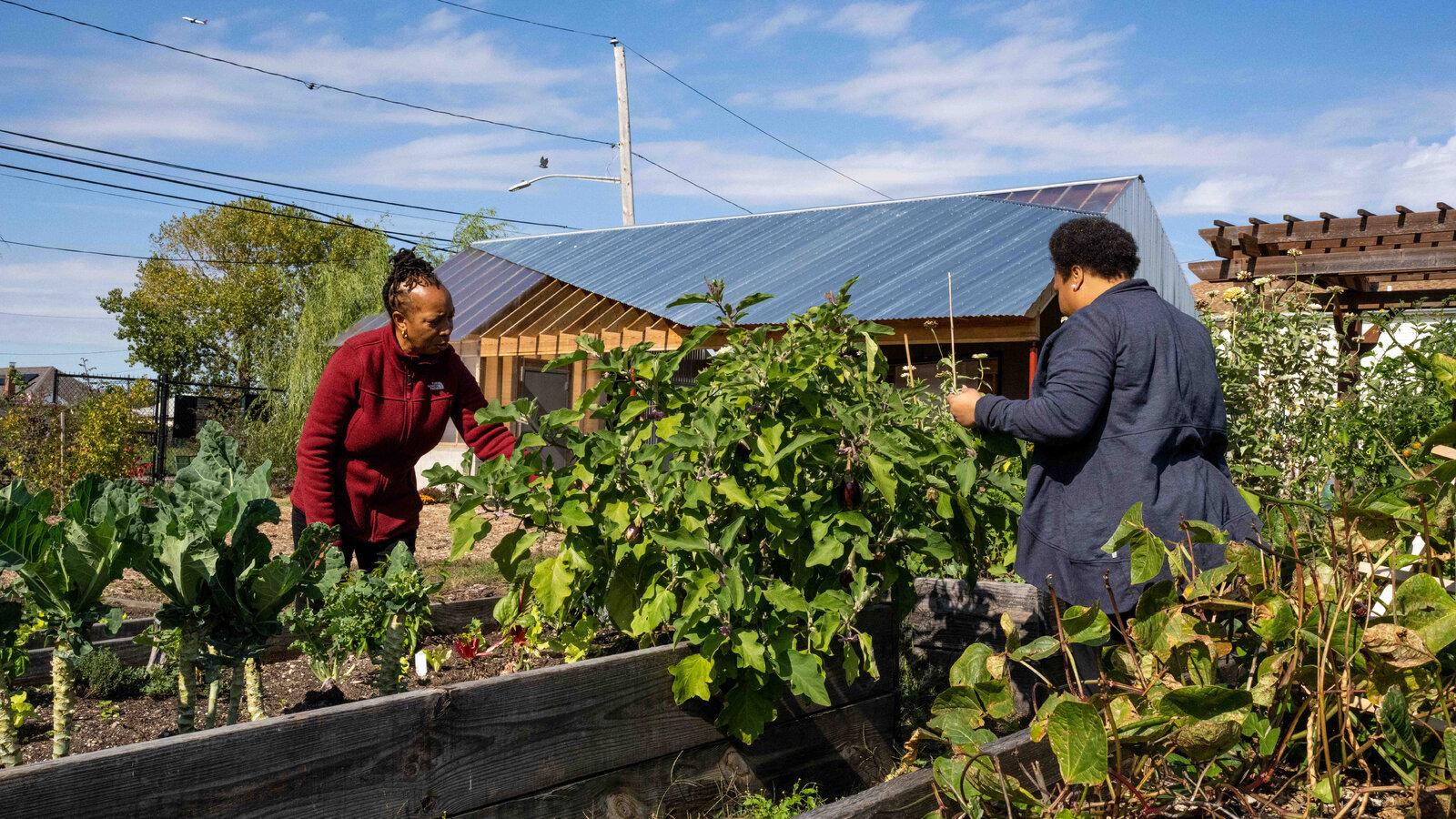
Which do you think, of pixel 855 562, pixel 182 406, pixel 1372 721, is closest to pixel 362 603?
pixel 855 562

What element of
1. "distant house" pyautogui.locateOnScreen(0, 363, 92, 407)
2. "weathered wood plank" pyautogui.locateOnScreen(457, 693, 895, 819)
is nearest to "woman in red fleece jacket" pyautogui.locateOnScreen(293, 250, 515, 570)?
"weathered wood plank" pyautogui.locateOnScreen(457, 693, 895, 819)

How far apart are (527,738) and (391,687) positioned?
45cm

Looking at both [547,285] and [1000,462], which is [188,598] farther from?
[547,285]

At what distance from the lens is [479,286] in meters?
17.1

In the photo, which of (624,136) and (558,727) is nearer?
(558,727)

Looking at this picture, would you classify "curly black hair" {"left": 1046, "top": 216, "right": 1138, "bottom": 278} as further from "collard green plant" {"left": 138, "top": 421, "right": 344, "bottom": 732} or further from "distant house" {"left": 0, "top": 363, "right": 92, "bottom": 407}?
"distant house" {"left": 0, "top": 363, "right": 92, "bottom": 407}

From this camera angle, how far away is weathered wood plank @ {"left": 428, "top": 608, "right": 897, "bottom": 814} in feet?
7.55

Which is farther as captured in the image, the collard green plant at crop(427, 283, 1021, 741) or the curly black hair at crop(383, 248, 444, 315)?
the curly black hair at crop(383, 248, 444, 315)

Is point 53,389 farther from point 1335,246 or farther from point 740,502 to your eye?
point 740,502

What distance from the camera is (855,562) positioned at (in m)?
2.81

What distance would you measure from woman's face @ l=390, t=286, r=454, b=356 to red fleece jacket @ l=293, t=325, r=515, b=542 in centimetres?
7

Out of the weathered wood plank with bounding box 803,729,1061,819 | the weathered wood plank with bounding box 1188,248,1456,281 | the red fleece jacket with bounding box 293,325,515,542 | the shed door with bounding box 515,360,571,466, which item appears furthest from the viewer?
the shed door with bounding box 515,360,571,466

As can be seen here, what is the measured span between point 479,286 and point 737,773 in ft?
49.1

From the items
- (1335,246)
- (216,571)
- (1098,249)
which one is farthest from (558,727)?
(1335,246)
